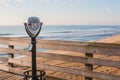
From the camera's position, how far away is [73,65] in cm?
862

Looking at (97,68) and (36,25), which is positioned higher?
(36,25)

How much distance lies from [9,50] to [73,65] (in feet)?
9.62

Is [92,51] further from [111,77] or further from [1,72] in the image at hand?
[1,72]

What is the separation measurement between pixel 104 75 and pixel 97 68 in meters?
3.34

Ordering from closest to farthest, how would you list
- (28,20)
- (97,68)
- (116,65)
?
(28,20), (116,65), (97,68)

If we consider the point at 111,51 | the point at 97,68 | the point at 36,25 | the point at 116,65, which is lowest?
the point at 97,68

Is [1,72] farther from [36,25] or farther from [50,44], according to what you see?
[36,25]

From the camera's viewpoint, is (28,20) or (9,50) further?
(9,50)

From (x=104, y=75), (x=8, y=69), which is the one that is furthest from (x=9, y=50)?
(x=104, y=75)

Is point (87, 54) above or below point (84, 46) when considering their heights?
below

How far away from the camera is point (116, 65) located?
444cm

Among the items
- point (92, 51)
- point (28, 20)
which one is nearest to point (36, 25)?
point (28, 20)

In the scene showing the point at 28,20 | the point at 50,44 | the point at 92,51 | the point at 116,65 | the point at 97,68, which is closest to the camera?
the point at 28,20

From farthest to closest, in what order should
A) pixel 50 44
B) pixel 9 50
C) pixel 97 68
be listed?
pixel 97 68 → pixel 9 50 → pixel 50 44
